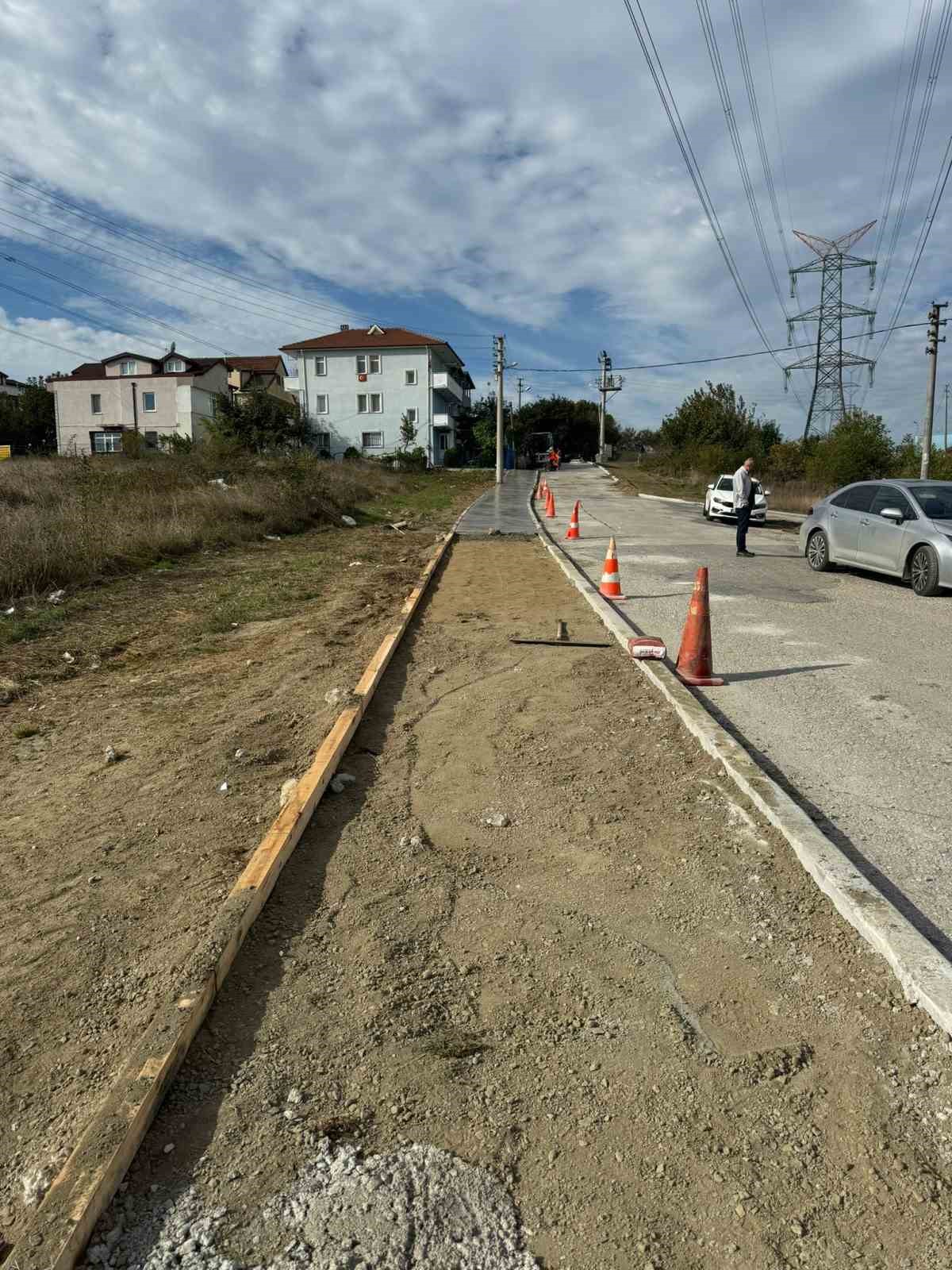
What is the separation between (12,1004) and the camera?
2943 millimetres

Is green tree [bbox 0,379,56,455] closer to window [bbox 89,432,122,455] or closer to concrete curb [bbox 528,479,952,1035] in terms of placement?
window [bbox 89,432,122,455]

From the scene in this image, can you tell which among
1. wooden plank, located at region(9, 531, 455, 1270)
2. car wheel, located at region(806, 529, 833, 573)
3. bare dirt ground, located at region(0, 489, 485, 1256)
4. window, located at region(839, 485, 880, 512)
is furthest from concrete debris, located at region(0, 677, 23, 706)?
car wheel, located at region(806, 529, 833, 573)

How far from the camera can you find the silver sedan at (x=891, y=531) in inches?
Answer: 444

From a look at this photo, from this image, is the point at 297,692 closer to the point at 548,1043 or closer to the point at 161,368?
the point at 548,1043

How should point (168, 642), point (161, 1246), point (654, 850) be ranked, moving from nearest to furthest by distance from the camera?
point (161, 1246) → point (654, 850) → point (168, 642)

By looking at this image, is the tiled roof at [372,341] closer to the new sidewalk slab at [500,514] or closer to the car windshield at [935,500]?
the new sidewalk slab at [500,514]

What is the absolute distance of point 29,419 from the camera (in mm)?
76000

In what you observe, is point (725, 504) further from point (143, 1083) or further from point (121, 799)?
point (143, 1083)

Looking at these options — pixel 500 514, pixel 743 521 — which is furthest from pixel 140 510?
pixel 500 514

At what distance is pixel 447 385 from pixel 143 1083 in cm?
6643

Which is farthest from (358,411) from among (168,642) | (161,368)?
(168,642)

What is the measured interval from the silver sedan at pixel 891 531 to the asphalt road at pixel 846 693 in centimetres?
35

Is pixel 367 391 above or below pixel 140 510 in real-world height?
above

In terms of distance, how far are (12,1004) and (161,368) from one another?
226ft
